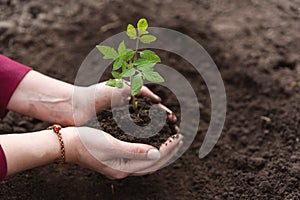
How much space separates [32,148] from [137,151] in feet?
1.16

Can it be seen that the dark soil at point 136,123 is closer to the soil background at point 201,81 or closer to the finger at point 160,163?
the finger at point 160,163

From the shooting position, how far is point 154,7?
2.54 meters

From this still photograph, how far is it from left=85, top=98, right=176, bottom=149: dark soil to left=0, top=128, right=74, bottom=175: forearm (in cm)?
13

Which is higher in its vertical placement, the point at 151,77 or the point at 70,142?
the point at 151,77

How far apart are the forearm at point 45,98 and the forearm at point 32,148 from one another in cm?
19

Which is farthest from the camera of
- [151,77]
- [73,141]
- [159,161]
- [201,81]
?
[201,81]

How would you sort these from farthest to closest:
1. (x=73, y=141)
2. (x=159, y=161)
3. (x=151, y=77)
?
(x=159, y=161)
(x=73, y=141)
(x=151, y=77)

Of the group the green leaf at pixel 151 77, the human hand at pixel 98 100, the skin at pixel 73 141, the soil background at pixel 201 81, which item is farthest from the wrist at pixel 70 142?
the green leaf at pixel 151 77

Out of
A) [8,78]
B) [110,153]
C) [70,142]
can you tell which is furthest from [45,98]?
[110,153]

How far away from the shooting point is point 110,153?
61.7 inches

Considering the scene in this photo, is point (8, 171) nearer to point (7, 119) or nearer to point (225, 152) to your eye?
point (7, 119)

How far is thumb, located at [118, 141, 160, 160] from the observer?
5.08ft

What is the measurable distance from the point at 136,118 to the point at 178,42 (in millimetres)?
777

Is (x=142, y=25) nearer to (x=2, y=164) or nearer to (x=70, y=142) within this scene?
(x=70, y=142)
